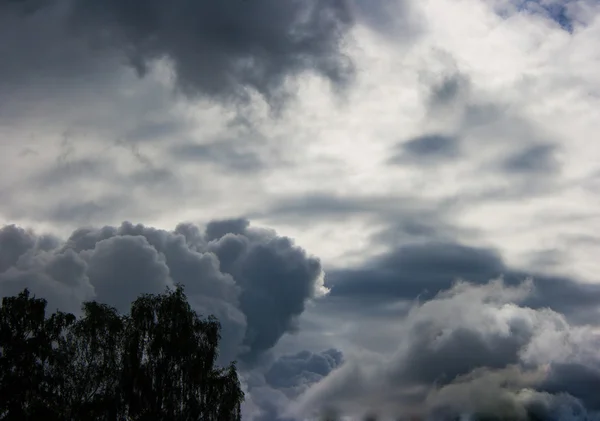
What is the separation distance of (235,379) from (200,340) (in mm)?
5481

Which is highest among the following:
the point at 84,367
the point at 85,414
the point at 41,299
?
the point at 41,299

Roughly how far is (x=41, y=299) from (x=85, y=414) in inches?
456

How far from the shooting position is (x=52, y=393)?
70750mm

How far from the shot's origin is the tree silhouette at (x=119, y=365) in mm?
69812

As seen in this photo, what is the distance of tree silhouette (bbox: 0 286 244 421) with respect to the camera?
6981cm

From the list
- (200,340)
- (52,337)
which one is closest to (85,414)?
(52,337)

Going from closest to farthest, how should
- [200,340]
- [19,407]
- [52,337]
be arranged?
1. [19,407]
2. [52,337]
3. [200,340]

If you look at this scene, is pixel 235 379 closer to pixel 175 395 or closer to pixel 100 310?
pixel 175 395

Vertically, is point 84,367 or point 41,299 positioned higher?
point 41,299

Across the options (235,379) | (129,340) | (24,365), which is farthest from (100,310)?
(235,379)

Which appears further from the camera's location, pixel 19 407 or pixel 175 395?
pixel 175 395

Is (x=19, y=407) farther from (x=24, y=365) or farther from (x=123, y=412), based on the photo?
(x=123, y=412)

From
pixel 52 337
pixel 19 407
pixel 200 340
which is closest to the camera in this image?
pixel 19 407

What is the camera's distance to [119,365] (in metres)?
74.3
